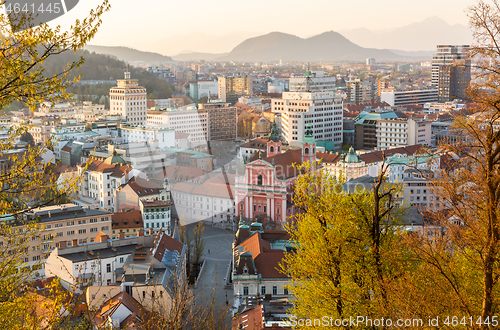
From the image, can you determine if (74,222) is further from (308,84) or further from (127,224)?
(308,84)

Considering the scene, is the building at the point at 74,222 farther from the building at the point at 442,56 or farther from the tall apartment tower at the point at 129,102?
the building at the point at 442,56

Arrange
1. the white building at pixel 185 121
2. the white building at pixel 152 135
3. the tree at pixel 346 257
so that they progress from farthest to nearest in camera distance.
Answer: the white building at pixel 185 121 < the white building at pixel 152 135 < the tree at pixel 346 257

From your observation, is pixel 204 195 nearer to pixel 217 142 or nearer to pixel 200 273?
pixel 200 273

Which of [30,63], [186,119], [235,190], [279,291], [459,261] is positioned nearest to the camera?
[30,63]

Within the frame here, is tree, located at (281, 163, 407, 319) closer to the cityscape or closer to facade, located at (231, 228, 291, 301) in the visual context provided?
the cityscape

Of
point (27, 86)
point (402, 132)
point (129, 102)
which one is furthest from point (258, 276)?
point (129, 102)

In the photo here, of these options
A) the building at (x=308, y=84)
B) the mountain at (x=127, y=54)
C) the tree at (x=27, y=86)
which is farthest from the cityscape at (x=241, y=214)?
the mountain at (x=127, y=54)

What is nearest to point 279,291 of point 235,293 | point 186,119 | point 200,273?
point 235,293
